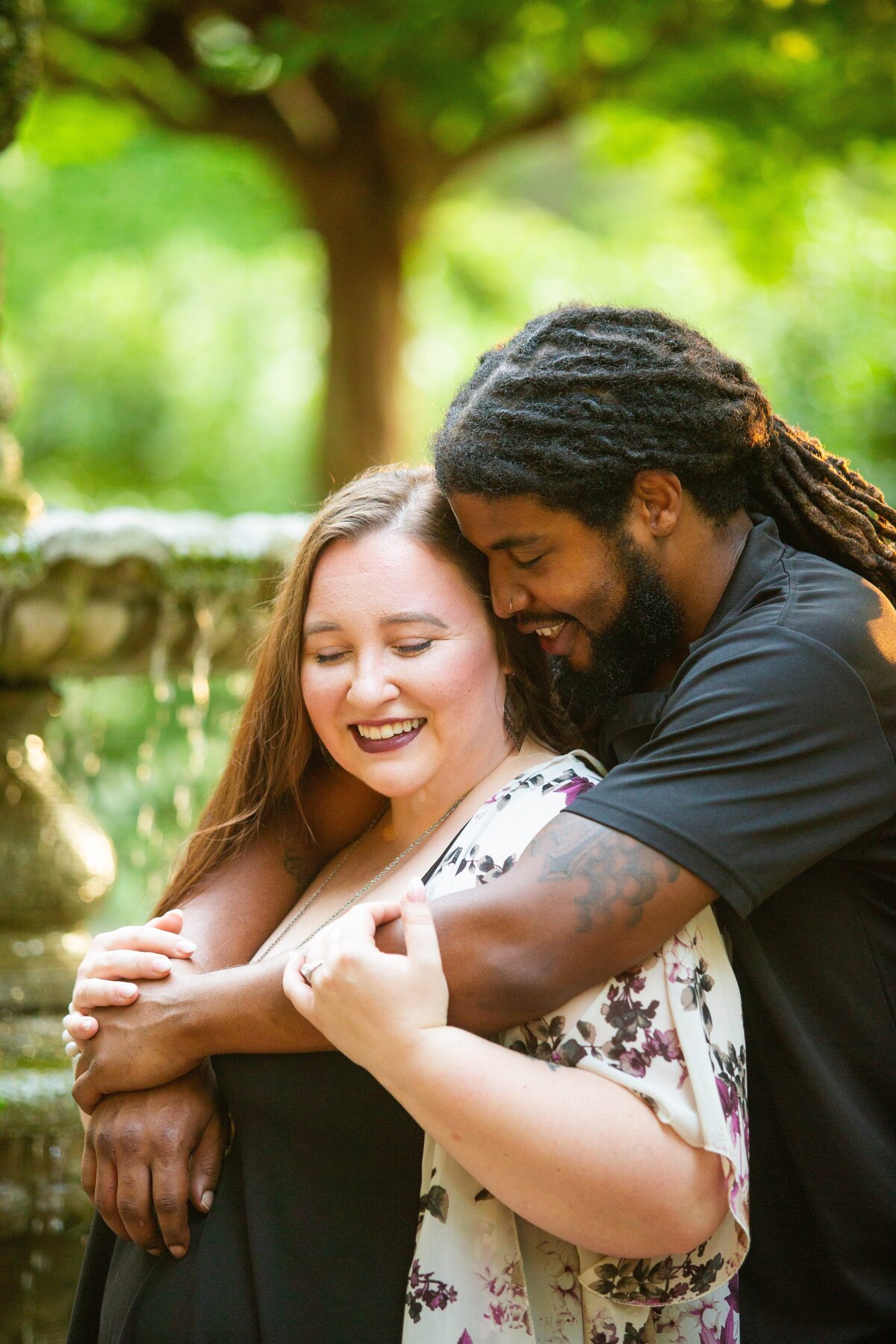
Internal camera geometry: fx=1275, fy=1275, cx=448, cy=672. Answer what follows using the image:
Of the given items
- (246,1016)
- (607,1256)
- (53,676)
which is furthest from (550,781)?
(53,676)

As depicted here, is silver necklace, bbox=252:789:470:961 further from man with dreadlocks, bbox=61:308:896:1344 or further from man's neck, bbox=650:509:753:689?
man's neck, bbox=650:509:753:689

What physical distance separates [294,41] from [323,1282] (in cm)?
711

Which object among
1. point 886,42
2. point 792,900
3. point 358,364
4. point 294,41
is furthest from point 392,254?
point 792,900

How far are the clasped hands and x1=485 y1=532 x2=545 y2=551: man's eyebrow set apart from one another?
2.32 ft

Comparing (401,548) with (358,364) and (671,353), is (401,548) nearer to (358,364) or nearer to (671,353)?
(671,353)

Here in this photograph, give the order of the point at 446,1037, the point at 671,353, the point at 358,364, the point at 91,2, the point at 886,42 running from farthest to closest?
the point at 358,364
the point at 91,2
the point at 886,42
the point at 671,353
the point at 446,1037

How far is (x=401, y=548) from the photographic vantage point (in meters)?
2.46

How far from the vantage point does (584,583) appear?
93.9 inches

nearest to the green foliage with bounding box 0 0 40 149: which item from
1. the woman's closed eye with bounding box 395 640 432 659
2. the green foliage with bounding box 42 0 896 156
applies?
the woman's closed eye with bounding box 395 640 432 659

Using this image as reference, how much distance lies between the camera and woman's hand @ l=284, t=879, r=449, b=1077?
6.23 feet

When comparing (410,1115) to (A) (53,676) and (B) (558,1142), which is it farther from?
(A) (53,676)

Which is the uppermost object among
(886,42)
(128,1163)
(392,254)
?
(886,42)

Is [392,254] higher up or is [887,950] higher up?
[392,254]

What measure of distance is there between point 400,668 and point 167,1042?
30.6 inches
